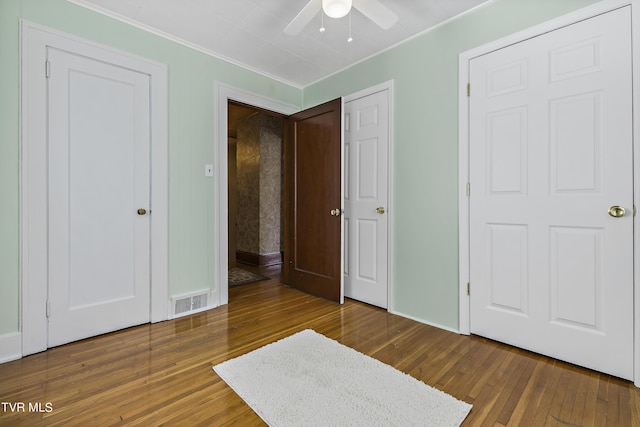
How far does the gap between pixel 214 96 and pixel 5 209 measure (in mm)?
1767

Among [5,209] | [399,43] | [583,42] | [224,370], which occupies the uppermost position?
[399,43]

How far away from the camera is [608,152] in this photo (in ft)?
5.51

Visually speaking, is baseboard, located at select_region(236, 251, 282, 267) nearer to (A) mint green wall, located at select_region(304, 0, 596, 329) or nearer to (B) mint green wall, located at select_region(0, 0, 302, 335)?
(B) mint green wall, located at select_region(0, 0, 302, 335)

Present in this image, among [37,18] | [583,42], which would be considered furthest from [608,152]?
[37,18]

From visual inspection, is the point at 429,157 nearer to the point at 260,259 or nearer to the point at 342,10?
the point at 342,10

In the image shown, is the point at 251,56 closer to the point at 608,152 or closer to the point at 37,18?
the point at 37,18

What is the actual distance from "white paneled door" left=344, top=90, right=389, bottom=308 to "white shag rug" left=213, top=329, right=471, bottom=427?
102 cm

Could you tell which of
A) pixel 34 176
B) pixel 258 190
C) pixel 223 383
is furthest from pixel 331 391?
pixel 258 190

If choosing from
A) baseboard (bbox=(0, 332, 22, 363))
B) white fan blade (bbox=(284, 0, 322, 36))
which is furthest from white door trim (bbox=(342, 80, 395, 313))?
baseboard (bbox=(0, 332, 22, 363))

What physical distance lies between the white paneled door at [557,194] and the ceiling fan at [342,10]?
2.80ft

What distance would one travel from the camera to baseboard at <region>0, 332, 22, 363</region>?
1.83m

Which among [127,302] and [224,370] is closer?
[224,370]

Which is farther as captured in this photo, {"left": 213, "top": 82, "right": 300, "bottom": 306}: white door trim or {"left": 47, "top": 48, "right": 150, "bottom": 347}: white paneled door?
{"left": 213, "top": 82, "right": 300, "bottom": 306}: white door trim

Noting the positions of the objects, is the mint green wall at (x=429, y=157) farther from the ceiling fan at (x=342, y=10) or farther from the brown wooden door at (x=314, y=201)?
the ceiling fan at (x=342, y=10)
